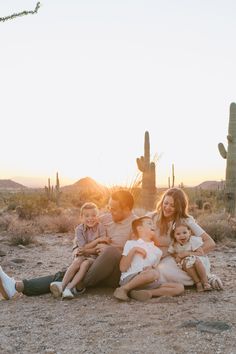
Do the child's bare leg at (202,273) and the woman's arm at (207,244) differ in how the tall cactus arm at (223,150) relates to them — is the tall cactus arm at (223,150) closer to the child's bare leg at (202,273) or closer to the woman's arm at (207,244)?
the woman's arm at (207,244)

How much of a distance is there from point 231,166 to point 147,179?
282 centimetres

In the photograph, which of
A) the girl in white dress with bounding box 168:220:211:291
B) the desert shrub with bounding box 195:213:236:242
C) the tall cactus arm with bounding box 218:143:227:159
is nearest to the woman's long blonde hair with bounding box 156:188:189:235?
the girl in white dress with bounding box 168:220:211:291

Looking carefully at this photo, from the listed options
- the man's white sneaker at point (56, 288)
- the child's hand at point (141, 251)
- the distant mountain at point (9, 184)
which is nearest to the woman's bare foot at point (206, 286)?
the child's hand at point (141, 251)

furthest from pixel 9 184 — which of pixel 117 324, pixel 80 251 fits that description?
pixel 117 324

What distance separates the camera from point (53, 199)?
1202 inches

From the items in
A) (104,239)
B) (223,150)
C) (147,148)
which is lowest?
(104,239)

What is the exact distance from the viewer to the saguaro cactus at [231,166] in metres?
17.5

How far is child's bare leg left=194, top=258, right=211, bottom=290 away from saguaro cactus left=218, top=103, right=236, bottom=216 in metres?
10.2

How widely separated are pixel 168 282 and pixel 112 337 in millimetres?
2026

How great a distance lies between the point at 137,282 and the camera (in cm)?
696

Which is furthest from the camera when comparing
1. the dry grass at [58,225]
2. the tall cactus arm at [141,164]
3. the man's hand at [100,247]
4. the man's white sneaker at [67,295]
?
the tall cactus arm at [141,164]

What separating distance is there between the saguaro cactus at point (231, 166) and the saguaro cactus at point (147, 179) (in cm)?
243

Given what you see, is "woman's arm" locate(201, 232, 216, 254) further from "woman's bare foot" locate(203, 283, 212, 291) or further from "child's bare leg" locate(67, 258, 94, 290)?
"child's bare leg" locate(67, 258, 94, 290)

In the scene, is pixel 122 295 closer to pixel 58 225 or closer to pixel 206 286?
pixel 206 286
